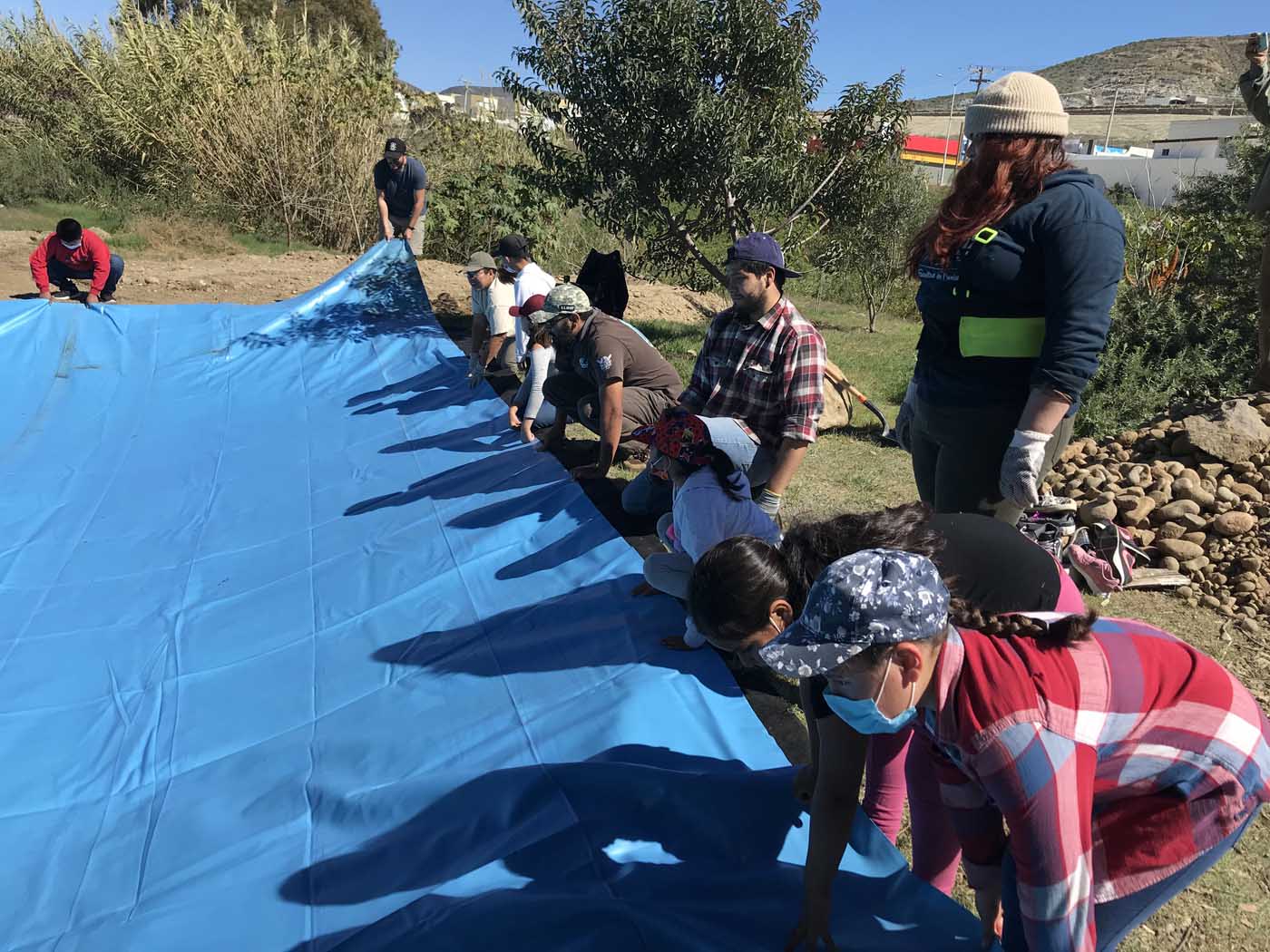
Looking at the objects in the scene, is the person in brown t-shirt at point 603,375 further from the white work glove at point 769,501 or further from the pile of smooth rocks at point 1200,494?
the pile of smooth rocks at point 1200,494

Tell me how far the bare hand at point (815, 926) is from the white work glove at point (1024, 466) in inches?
39.0

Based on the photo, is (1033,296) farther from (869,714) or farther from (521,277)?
(521,277)

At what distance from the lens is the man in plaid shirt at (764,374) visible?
3.05m

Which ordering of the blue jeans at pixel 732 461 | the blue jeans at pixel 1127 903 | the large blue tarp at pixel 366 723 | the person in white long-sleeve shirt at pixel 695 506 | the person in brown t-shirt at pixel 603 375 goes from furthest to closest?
the person in brown t-shirt at pixel 603 375
the blue jeans at pixel 732 461
the person in white long-sleeve shirt at pixel 695 506
the large blue tarp at pixel 366 723
the blue jeans at pixel 1127 903

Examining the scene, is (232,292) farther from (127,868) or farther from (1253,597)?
(1253,597)

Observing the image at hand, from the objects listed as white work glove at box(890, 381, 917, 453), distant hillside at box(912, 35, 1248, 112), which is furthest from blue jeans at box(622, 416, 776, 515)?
distant hillside at box(912, 35, 1248, 112)

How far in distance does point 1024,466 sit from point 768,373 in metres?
1.30

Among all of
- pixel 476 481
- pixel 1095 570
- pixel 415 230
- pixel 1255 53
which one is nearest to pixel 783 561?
pixel 1095 570

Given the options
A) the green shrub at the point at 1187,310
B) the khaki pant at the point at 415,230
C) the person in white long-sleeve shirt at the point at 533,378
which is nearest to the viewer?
the person in white long-sleeve shirt at the point at 533,378

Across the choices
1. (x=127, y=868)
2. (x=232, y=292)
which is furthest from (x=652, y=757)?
(x=232, y=292)

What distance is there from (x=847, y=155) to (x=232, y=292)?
5.75m

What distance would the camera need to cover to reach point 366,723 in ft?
8.18

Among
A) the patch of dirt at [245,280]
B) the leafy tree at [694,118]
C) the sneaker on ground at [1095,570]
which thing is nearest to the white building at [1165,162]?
the patch of dirt at [245,280]

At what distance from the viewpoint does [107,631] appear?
3086 millimetres
